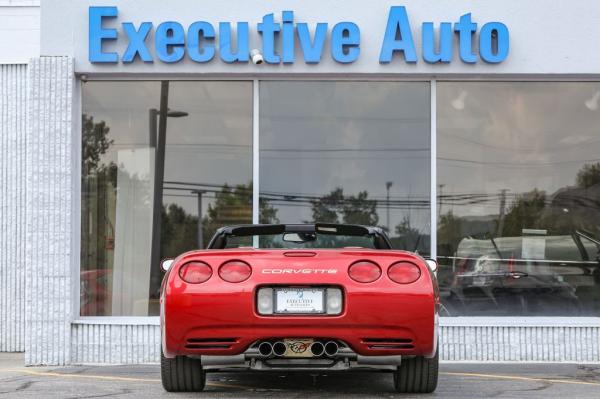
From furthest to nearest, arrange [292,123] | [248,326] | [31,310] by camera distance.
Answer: [292,123]
[31,310]
[248,326]

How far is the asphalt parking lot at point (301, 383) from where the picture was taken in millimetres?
6625

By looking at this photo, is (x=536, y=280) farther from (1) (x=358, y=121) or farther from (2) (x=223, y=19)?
(2) (x=223, y=19)

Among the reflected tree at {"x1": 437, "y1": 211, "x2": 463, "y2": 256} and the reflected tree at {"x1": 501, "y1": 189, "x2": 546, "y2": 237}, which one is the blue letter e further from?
the reflected tree at {"x1": 501, "y1": 189, "x2": 546, "y2": 237}

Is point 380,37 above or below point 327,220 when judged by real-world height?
above

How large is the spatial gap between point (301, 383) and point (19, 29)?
18.6 ft

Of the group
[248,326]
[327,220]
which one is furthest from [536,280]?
[248,326]

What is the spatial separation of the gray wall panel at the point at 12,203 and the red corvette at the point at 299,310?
4845 millimetres

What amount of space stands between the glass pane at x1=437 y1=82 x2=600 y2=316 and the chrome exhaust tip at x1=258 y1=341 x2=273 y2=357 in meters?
4.04

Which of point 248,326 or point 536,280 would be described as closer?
point 248,326

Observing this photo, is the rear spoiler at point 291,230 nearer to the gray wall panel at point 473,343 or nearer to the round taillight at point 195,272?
the round taillight at point 195,272

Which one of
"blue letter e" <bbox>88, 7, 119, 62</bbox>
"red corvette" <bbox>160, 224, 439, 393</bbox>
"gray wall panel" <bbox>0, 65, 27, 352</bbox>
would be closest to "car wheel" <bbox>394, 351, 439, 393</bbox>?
"red corvette" <bbox>160, 224, 439, 393</bbox>

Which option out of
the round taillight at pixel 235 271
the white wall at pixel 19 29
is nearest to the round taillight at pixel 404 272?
the round taillight at pixel 235 271

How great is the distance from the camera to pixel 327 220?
981 cm

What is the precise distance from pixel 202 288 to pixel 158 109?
428 centimetres
